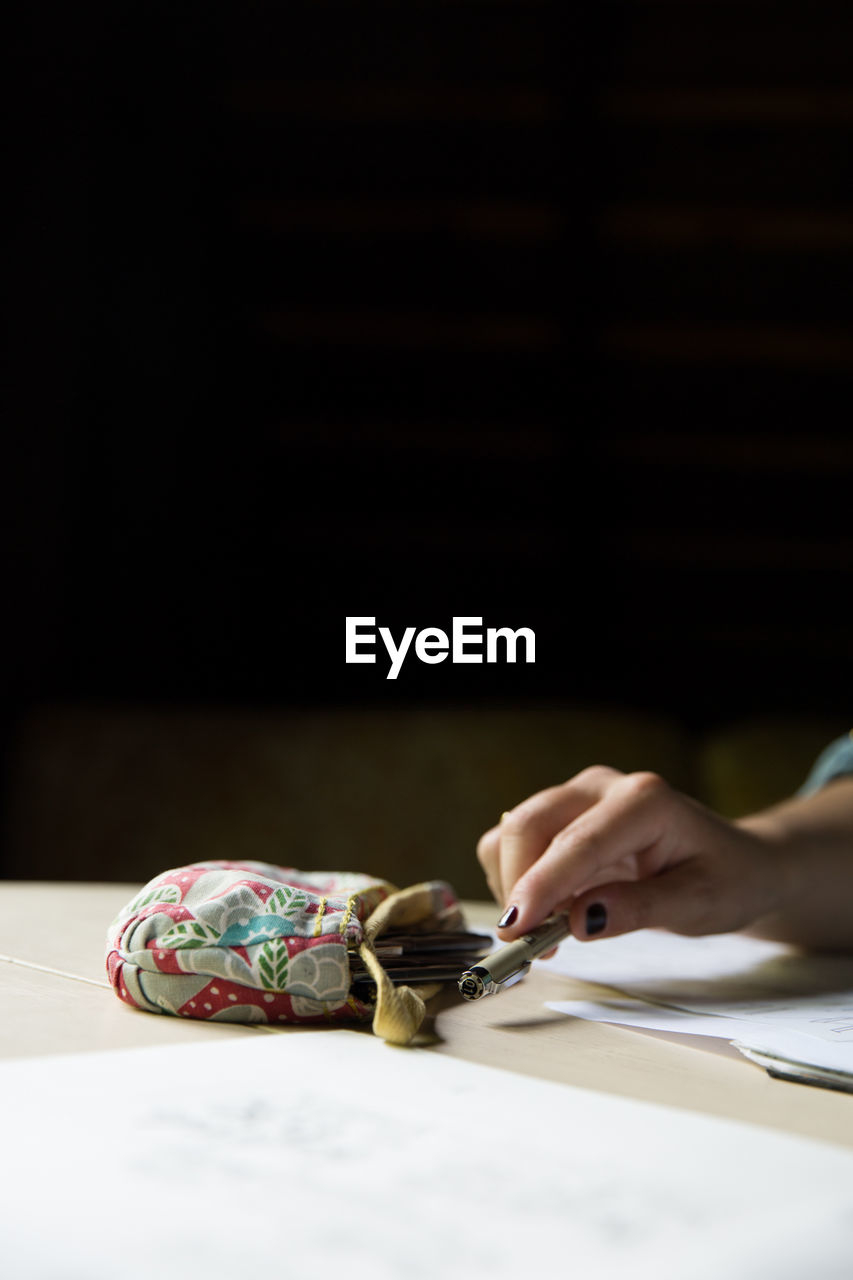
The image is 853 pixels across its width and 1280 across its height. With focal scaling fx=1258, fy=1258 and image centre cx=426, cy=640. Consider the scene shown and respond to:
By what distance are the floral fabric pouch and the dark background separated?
1.76 m

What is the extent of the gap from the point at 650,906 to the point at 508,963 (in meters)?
0.15

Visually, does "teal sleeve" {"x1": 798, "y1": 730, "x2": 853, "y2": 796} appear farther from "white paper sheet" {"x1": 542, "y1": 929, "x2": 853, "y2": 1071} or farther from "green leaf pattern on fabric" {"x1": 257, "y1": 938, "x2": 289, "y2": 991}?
"green leaf pattern on fabric" {"x1": 257, "y1": 938, "x2": 289, "y2": 991}

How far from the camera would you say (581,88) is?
2717 mm

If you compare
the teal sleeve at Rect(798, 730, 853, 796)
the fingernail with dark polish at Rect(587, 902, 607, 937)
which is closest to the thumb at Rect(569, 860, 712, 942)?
the fingernail with dark polish at Rect(587, 902, 607, 937)

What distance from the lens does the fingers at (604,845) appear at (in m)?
0.65

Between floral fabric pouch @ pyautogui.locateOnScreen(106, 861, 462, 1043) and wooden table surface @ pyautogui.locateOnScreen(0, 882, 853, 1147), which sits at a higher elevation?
floral fabric pouch @ pyautogui.locateOnScreen(106, 861, 462, 1043)

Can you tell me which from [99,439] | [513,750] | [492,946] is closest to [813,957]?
[492,946]

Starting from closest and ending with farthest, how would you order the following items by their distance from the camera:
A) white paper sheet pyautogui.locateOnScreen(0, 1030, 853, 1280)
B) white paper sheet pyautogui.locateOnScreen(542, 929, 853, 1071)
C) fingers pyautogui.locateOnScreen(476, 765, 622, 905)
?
1. white paper sheet pyautogui.locateOnScreen(0, 1030, 853, 1280)
2. white paper sheet pyautogui.locateOnScreen(542, 929, 853, 1071)
3. fingers pyautogui.locateOnScreen(476, 765, 622, 905)

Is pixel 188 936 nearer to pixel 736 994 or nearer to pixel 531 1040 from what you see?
pixel 531 1040

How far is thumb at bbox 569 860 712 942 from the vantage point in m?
0.67

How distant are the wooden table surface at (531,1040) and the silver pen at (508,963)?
17mm

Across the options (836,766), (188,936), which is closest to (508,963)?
(188,936)

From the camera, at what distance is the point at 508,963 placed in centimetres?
58

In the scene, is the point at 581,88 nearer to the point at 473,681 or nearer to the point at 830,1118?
the point at 473,681
